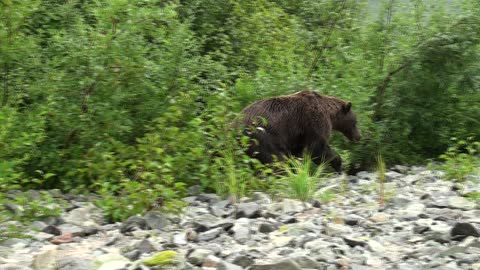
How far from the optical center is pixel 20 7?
26.5 ft

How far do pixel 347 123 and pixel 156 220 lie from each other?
4709 millimetres

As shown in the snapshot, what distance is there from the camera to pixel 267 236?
5.85 meters

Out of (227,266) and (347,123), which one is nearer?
(227,266)

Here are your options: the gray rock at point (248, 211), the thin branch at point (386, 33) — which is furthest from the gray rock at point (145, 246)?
the thin branch at point (386, 33)

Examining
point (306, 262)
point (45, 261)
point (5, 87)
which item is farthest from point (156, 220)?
point (5, 87)

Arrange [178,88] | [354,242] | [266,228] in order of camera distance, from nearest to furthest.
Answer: [354,242] < [266,228] < [178,88]

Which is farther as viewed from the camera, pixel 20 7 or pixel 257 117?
pixel 257 117

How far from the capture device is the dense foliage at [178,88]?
7.77 m

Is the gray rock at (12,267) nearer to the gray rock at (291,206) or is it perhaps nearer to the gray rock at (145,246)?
the gray rock at (145,246)

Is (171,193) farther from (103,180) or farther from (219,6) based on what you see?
(219,6)

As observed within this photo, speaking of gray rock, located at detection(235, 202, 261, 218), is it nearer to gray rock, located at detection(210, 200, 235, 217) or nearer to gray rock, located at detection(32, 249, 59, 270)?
gray rock, located at detection(210, 200, 235, 217)

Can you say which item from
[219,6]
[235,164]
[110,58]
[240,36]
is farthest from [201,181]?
[219,6]

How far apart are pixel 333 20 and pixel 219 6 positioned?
224 centimetres

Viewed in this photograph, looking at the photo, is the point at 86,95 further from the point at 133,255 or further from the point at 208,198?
the point at 133,255
